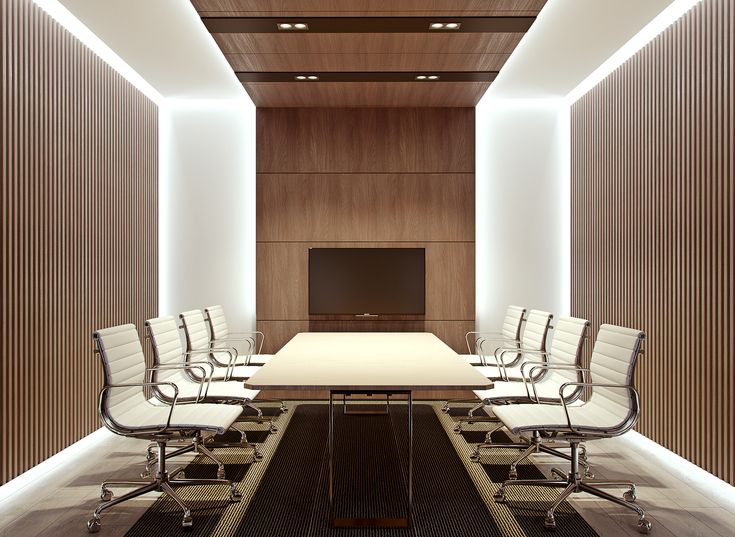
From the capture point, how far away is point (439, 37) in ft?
14.8

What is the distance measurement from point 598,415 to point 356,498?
160 cm

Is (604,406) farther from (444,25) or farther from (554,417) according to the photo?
(444,25)

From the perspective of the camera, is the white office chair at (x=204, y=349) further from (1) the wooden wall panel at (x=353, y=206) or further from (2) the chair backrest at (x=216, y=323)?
(1) the wooden wall panel at (x=353, y=206)

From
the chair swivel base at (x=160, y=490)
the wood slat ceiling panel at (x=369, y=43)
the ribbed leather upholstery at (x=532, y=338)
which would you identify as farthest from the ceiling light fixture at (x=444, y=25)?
the chair swivel base at (x=160, y=490)

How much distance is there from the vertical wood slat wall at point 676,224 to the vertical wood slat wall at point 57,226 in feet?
15.6

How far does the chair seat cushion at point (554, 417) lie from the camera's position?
123 inches

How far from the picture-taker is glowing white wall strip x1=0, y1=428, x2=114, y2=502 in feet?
11.7

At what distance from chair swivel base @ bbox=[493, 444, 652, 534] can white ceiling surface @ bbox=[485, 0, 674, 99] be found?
3325 mm

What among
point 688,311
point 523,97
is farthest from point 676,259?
point 523,97

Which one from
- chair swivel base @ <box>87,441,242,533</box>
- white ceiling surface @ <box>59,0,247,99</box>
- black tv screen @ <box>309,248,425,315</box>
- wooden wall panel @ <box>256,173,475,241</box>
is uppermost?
white ceiling surface @ <box>59,0,247,99</box>

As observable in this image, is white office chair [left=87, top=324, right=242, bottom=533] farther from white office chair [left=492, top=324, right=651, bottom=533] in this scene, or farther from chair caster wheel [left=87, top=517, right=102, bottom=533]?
white office chair [left=492, top=324, right=651, bottom=533]

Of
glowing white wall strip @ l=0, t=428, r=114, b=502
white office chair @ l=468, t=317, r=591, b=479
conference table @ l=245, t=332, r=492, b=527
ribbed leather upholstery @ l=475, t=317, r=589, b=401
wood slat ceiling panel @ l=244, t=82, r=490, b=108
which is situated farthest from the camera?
wood slat ceiling panel @ l=244, t=82, r=490, b=108

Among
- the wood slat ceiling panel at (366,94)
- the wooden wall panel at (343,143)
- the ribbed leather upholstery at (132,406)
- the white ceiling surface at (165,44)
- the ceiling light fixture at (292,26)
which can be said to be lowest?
the ribbed leather upholstery at (132,406)

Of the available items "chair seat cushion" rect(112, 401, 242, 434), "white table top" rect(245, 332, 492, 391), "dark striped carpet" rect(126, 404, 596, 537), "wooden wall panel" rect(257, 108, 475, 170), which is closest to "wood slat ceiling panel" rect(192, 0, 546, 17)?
"wooden wall panel" rect(257, 108, 475, 170)
